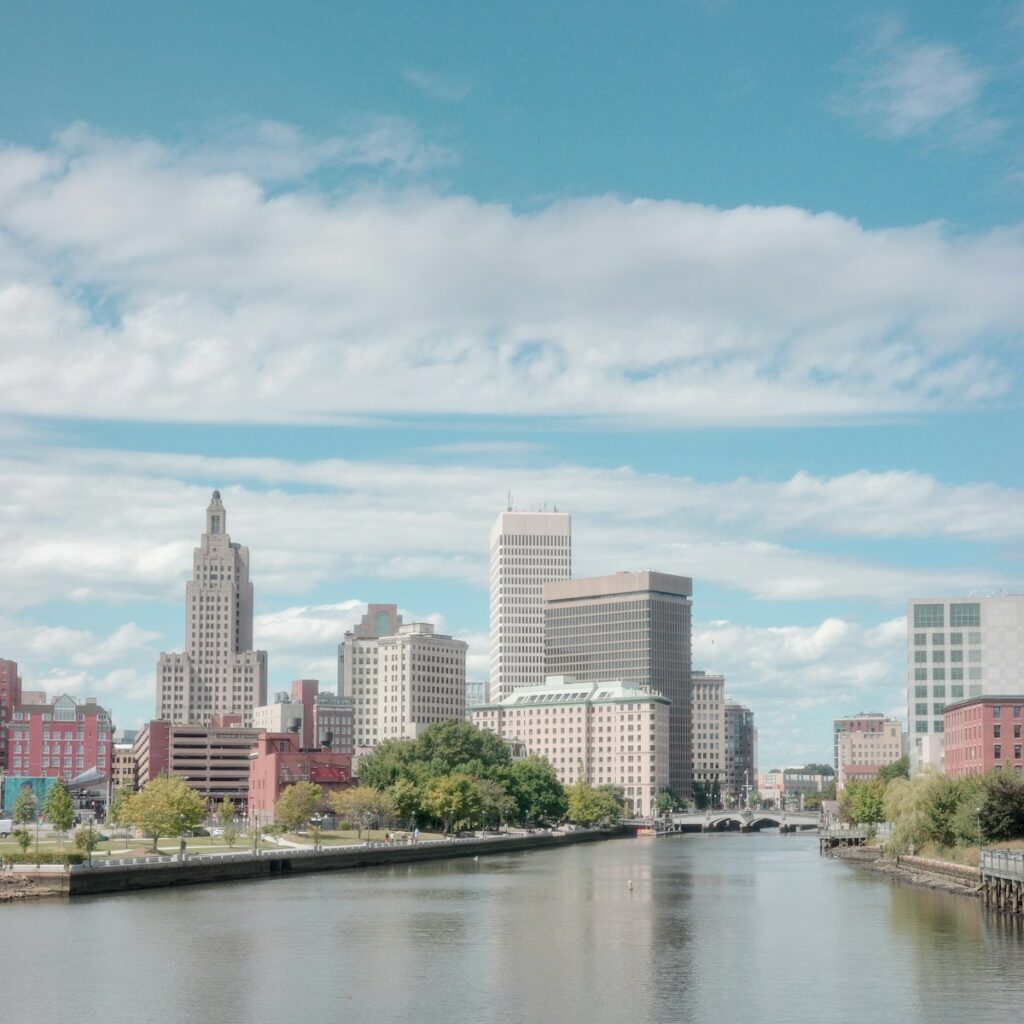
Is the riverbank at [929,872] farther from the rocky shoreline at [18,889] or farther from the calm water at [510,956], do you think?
the rocky shoreline at [18,889]

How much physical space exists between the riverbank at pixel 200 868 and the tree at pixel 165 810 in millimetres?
10045

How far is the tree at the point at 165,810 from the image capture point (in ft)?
545

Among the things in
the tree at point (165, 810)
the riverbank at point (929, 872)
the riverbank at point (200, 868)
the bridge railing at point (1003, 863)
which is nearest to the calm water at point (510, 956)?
the riverbank at point (929, 872)

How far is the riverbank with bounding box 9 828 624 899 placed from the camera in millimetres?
128125

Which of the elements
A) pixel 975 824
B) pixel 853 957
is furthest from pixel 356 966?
pixel 975 824

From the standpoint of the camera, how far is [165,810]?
166m

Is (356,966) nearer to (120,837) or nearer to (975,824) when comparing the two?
(975,824)

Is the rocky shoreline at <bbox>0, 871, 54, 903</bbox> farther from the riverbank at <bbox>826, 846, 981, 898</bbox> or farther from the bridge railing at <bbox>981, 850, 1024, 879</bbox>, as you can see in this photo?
the bridge railing at <bbox>981, 850, 1024, 879</bbox>

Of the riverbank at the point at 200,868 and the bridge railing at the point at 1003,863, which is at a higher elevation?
the bridge railing at the point at 1003,863

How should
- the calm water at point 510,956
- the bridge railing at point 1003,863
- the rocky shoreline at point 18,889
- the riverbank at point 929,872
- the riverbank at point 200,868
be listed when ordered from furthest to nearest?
the riverbank at point 200,868, the riverbank at point 929,872, the rocky shoreline at point 18,889, the bridge railing at point 1003,863, the calm water at point 510,956

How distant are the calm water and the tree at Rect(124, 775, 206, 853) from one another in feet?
87.7

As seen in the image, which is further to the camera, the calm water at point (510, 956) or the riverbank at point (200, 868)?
the riverbank at point (200, 868)

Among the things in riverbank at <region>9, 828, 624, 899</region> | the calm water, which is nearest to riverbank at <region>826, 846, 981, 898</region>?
the calm water

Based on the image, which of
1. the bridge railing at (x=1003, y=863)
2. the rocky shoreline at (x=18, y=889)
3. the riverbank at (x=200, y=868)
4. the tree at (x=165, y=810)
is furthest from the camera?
the tree at (x=165, y=810)
